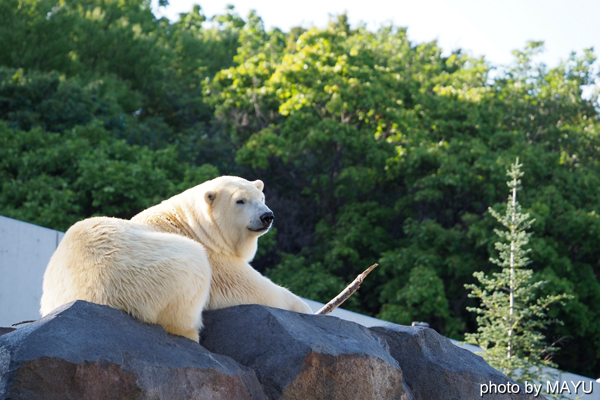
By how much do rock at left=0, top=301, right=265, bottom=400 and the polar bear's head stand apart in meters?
0.91

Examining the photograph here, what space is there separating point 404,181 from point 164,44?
9977mm

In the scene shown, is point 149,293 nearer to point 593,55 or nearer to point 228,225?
point 228,225

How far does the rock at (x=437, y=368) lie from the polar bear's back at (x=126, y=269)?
1476mm

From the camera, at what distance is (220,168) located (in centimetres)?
1611

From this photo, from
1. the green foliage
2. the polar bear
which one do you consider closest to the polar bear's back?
the polar bear

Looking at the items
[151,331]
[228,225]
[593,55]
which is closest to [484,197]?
[593,55]

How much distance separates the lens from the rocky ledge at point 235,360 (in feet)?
9.53

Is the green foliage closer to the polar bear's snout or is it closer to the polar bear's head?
the polar bear's head

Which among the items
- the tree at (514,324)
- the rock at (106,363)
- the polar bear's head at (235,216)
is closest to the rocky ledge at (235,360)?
the rock at (106,363)

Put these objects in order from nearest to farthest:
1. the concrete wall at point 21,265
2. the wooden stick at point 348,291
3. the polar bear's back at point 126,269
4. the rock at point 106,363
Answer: the rock at point 106,363 → the polar bear's back at point 126,269 → the wooden stick at point 348,291 → the concrete wall at point 21,265

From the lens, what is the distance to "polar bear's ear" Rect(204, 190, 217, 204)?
4191mm

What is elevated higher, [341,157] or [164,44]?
[164,44]

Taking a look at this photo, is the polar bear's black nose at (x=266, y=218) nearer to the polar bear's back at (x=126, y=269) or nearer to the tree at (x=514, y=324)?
the polar bear's back at (x=126, y=269)

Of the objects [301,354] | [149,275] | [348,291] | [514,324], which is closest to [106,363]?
[149,275]
